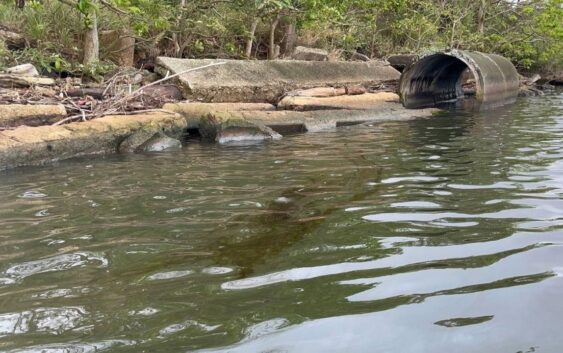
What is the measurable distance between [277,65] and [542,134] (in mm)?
5666

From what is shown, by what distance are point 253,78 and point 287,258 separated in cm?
832

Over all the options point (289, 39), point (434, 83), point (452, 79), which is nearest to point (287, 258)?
point (289, 39)

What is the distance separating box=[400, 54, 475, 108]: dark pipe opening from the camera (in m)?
13.9

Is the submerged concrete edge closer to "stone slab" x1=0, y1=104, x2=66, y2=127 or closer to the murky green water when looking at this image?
"stone slab" x1=0, y1=104, x2=66, y2=127

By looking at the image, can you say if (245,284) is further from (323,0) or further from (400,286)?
(323,0)

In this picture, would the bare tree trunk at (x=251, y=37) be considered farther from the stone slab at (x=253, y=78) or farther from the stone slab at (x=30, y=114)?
the stone slab at (x=30, y=114)

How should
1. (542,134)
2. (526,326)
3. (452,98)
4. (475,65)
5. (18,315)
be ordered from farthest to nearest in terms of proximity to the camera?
(452,98) → (475,65) → (542,134) → (18,315) → (526,326)

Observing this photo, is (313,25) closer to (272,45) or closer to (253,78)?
(272,45)

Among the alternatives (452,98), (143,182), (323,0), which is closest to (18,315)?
(143,182)

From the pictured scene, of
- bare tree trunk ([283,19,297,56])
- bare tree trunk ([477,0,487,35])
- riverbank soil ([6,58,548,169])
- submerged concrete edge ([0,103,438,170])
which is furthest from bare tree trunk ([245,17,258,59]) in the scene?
bare tree trunk ([477,0,487,35])

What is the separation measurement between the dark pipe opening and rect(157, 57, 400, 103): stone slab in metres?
1.16

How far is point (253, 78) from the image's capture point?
11.0 meters

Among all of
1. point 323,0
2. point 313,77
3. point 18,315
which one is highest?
point 323,0

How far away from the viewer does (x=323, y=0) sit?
41.2ft
